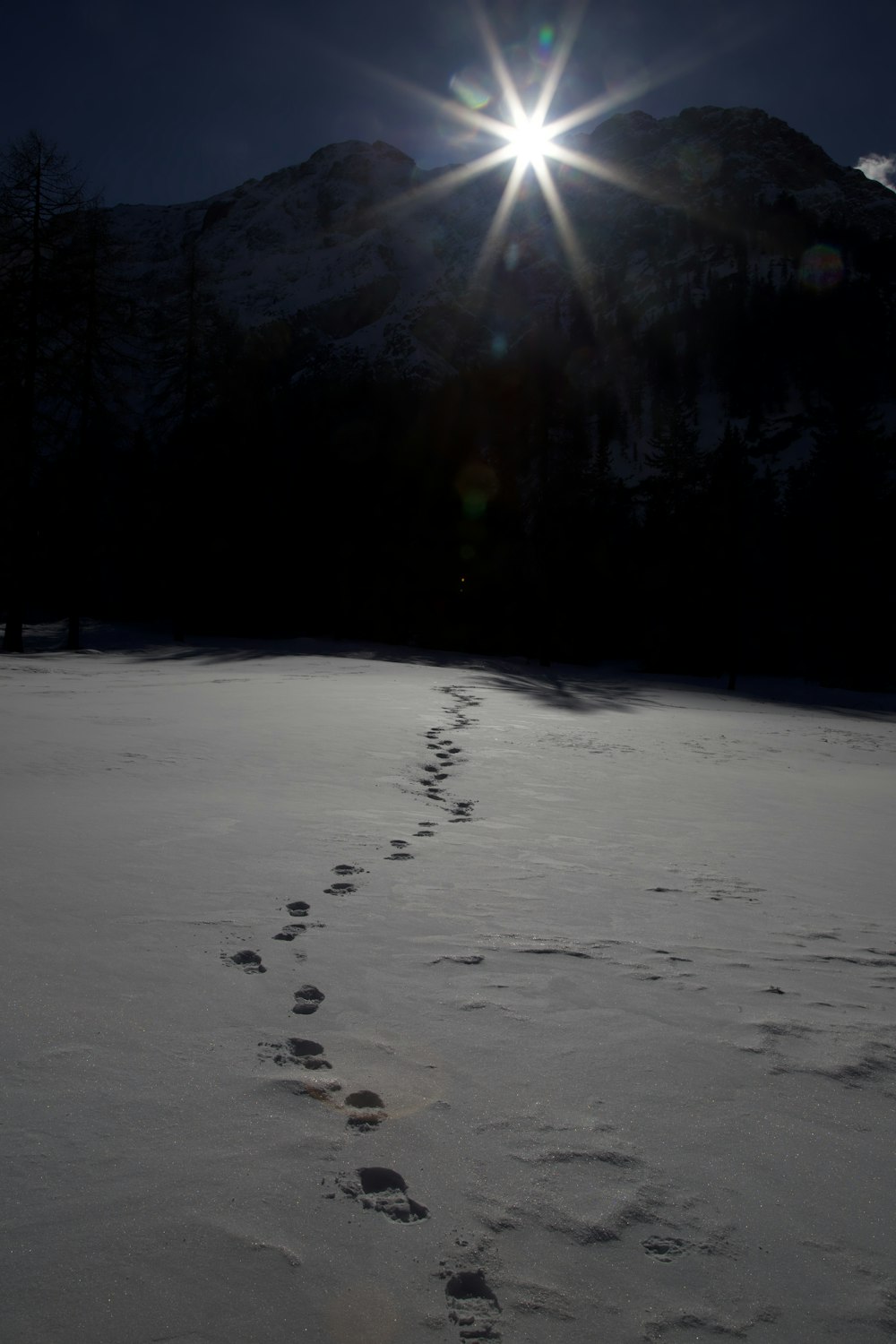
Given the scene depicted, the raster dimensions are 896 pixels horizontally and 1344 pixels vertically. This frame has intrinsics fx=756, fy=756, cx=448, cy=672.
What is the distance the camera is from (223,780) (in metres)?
5.16

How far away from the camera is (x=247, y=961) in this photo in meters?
2.43

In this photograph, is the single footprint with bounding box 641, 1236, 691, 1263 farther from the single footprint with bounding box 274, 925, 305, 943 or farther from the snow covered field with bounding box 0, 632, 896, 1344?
the single footprint with bounding box 274, 925, 305, 943

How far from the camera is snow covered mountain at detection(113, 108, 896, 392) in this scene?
89.1 m

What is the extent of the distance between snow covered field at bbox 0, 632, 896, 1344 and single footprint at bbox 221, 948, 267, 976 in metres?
0.01

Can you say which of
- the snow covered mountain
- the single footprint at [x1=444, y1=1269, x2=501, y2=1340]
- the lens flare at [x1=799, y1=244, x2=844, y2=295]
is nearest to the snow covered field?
the single footprint at [x1=444, y1=1269, x2=501, y2=1340]

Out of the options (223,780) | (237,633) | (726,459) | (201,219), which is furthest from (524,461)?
(201,219)

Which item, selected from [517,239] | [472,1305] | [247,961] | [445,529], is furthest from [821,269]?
[472,1305]

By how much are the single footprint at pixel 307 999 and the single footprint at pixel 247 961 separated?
0.17 metres

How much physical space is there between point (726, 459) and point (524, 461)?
931cm

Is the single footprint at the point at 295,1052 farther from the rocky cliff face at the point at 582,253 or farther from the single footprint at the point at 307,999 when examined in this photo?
the rocky cliff face at the point at 582,253

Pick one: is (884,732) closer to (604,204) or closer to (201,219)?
(604,204)

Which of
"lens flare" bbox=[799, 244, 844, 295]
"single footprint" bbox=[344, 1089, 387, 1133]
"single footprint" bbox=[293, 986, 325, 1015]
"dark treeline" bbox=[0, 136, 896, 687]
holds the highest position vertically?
"lens flare" bbox=[799, 244, 844, 295]

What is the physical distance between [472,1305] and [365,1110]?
0.52 m

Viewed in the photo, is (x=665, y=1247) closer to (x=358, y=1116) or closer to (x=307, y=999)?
(x=358, y=1116)
